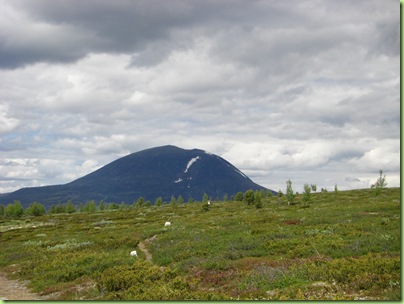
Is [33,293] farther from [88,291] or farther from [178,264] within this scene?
[178,264]

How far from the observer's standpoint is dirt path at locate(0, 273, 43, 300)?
19.9 meters

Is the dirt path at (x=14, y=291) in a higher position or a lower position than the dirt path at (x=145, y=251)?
lower

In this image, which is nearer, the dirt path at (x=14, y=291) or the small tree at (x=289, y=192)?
the dirt path at (x=14, y=291)

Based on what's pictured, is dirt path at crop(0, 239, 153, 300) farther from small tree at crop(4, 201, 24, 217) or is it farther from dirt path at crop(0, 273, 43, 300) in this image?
small tree at crop(4, 201, 24, 217)

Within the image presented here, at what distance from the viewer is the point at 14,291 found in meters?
21.7

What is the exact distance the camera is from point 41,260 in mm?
30438

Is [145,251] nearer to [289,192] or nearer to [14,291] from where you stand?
[14,291]

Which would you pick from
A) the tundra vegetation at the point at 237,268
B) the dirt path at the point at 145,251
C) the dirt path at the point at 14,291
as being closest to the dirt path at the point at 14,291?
the dirt path at the point at 14,291

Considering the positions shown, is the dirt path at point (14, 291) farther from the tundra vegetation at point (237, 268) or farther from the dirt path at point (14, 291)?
the tundra vegetation at point (237, 268)

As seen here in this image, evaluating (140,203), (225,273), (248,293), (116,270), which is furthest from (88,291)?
(140,203)

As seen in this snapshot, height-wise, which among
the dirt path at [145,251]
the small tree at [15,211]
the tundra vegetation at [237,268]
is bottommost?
the small tree at [15,211]

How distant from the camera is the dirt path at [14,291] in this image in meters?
19.9

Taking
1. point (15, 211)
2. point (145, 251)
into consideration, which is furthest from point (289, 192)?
point (15, 211)

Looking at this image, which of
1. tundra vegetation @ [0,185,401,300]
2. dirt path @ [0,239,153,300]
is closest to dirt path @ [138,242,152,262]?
tundra vegetation @ [0,185,401,300]
